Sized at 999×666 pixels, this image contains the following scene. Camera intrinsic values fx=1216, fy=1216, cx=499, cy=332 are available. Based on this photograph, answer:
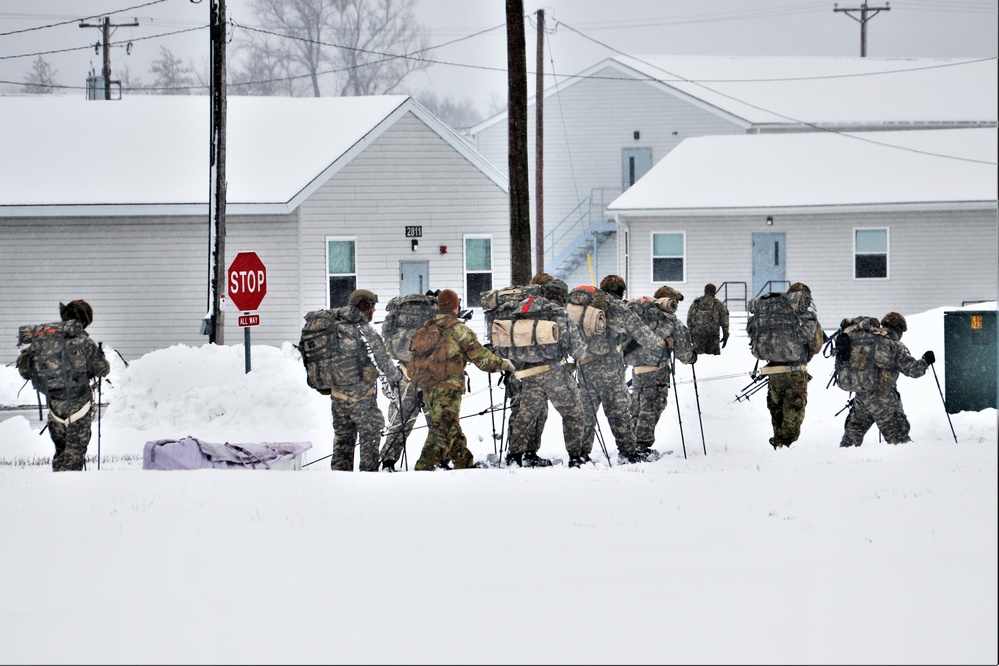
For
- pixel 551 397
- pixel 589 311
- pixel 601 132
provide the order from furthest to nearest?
pixel 601 132
pixel 589 311
pixel 551 397

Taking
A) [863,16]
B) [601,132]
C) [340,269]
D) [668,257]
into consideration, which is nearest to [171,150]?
[340,269]

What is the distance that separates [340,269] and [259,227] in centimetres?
182

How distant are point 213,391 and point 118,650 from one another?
474 inches

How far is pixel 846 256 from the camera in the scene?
89.8ft

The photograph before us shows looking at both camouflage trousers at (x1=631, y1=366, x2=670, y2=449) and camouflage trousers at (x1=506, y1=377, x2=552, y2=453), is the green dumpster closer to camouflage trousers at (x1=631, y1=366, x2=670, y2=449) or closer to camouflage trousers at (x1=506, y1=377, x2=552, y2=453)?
camouflage trousers at (x1=631, y1=366, x2=670, y2=449)

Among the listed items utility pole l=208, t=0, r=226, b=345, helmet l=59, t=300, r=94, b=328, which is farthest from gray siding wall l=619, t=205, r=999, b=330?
helmet l=59, t=300, r=94, b=328

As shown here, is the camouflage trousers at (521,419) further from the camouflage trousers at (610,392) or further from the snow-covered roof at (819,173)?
the snow-covered roof at (819,173)

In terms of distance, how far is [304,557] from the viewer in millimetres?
7457

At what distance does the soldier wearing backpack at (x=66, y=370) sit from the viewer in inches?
436

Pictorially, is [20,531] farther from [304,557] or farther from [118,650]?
[118,650]

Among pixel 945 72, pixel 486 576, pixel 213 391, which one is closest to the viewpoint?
pixel 486 576

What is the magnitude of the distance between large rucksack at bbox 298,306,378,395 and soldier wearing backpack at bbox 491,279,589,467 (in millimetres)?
1332

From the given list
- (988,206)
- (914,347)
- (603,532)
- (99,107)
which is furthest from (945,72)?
(603,532)

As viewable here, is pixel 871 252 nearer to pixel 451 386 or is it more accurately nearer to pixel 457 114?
pixel 451 386
